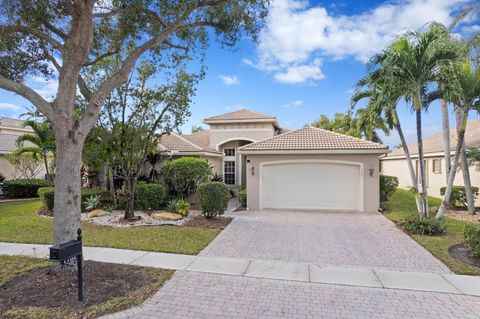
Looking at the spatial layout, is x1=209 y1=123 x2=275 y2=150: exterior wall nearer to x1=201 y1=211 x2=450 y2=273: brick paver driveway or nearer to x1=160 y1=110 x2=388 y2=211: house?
x1=160 y1=110 x2=388 y2=211: house

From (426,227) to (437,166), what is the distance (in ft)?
40.4

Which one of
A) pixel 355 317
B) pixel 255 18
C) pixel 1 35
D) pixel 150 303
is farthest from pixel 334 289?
pixel 1 35

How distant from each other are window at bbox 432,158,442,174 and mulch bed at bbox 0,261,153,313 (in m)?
19.8

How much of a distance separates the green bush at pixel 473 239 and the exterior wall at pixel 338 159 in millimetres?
6164

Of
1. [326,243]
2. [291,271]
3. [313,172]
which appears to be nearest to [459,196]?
[313,172]

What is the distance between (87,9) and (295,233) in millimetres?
8252

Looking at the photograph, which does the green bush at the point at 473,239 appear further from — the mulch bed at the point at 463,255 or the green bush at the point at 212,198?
the green bush at the point at 212,198

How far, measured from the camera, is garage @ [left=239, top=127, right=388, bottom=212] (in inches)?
532

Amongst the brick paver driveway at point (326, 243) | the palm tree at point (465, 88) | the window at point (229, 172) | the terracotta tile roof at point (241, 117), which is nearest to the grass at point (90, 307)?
the brick paver driveway at point (326, 243)

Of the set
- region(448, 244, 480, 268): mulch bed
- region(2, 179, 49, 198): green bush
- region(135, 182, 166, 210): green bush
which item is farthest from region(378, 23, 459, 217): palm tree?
region(2, 179, 49, 198): green bush

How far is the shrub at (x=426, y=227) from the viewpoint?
30.2 feet

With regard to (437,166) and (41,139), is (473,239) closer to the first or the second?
(437,166)

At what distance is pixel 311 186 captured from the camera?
1409cm

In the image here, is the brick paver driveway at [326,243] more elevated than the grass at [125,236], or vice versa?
the grass at [125,236]
